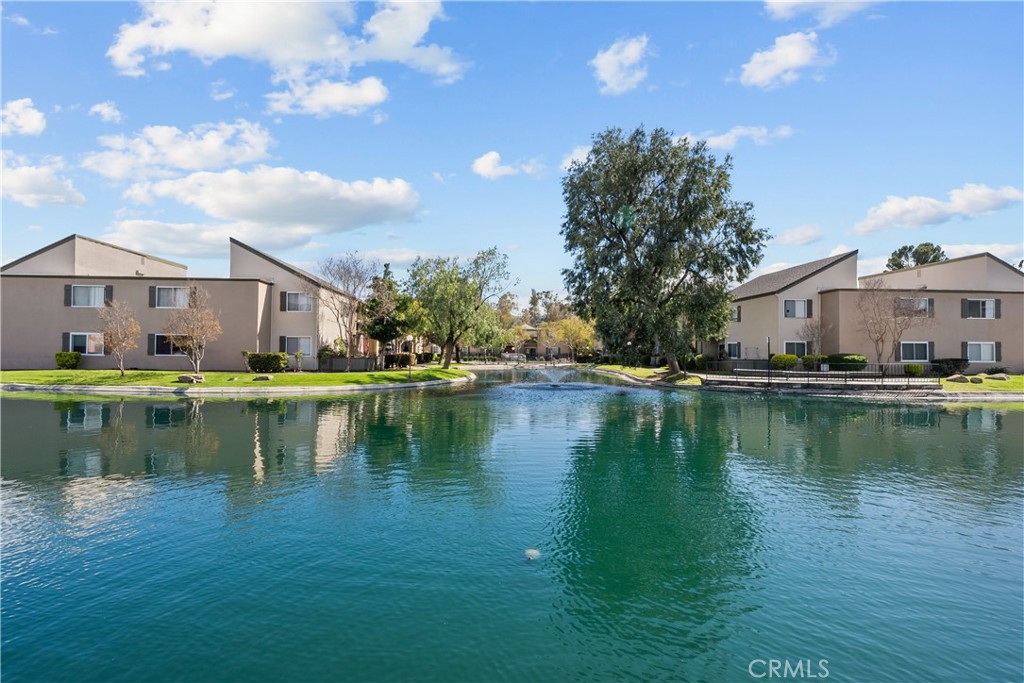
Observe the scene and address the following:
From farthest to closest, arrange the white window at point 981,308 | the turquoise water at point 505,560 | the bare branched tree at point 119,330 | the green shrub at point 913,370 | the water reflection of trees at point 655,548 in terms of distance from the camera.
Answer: the white window at point 981,308
the green shrub at point 913,370
the bare branched tree at point 119,330
the water reflection of trees at point 655,548
the turquoise water at point 505,560

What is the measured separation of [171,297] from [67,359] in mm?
8011

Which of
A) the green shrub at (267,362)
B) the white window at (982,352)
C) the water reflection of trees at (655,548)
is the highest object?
the white window at (982,352)

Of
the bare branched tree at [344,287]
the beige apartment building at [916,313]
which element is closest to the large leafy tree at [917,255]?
the beige apartment building at [916,313]

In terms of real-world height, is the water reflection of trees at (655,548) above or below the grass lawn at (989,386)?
below

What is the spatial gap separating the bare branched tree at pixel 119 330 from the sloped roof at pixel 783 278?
1743 inches

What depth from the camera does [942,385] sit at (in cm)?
3400

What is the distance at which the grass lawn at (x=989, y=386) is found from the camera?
33.4m

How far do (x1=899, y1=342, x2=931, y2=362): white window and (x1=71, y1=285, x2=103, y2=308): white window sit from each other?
61.3m

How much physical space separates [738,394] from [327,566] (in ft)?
104

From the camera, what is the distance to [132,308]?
40.1 m

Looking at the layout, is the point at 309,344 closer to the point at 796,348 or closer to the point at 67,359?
the point at 67,359

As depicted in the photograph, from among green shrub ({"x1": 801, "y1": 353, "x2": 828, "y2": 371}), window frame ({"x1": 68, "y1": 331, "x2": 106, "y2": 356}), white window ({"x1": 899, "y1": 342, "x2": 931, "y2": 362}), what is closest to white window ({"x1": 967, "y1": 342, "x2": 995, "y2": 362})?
white window ({"x1": 899, "y1": 342, "x2": 931, "y2": 362})

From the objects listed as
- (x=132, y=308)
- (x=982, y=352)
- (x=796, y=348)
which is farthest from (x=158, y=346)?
(x=982, y=352)

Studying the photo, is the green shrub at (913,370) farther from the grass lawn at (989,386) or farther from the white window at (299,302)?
the white window at (299,302)
